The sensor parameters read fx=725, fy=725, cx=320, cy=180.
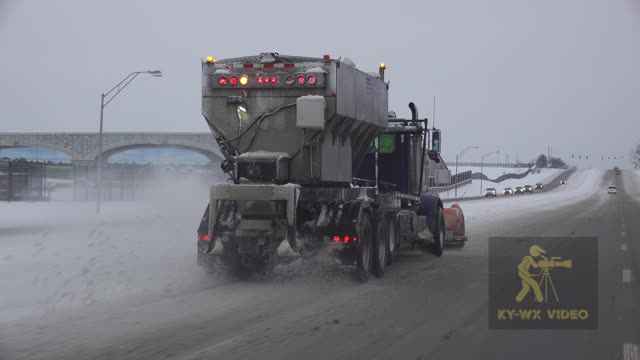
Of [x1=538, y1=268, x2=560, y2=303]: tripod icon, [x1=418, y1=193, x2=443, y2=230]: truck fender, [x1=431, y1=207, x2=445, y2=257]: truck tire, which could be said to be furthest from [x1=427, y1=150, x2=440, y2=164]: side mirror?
[x1=538, y1=268, x2=560, y2=303]: tripod icon

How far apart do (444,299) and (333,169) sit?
3.17 m

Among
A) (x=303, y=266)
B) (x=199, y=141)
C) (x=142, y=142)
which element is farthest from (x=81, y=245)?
(x=142, y=142)

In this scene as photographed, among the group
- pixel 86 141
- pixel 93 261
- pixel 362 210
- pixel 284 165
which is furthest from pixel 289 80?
pixel 86 141

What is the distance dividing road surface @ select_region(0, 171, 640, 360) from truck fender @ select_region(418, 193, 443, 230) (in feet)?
4.45

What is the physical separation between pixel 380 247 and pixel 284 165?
2845mm

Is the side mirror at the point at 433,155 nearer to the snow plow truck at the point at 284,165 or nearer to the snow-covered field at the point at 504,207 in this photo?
the snow plow truck at the point at 284,165

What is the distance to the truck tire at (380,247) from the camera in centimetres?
1363

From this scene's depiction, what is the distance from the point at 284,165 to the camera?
12.4 metres

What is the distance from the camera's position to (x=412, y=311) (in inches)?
398

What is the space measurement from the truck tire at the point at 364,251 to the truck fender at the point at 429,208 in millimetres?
5135

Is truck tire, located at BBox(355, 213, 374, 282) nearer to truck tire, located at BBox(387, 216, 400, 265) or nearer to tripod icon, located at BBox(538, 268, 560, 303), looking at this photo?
truck tire, located at BBox(387, 216, 400, 265)

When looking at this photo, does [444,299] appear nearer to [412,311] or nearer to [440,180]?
[412,311]

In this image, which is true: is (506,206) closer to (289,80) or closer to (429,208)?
(429,208)

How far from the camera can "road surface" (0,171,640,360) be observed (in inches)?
302
